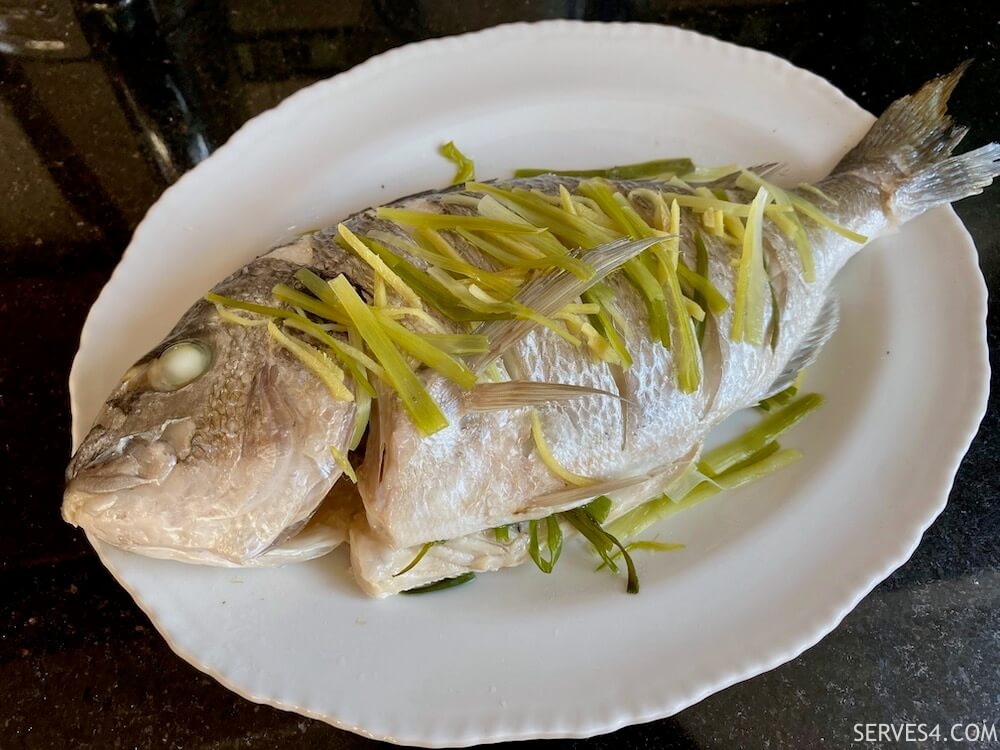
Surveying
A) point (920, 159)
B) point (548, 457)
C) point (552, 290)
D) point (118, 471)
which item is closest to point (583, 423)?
point (548, 457)

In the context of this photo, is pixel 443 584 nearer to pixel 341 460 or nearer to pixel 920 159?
pixel 341 460

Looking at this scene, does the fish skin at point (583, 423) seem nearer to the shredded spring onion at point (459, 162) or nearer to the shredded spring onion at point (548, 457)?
the shredded spring onion at point (548, 457)

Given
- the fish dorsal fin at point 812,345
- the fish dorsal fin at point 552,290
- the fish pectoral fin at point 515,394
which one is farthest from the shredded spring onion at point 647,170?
the fish pectoral fin at point 515,394

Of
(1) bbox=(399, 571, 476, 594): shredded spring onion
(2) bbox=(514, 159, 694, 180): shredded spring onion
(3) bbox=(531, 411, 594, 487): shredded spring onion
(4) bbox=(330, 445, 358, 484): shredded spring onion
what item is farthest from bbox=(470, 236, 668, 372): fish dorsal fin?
(2) bbox=(514, 159, 694, 180): shredded spring onion

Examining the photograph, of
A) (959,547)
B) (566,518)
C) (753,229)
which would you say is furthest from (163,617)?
(959,547)

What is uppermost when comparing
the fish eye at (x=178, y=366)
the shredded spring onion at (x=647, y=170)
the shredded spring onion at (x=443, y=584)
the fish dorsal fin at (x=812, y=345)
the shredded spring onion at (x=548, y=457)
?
the fish eye at (x=178, y=366)

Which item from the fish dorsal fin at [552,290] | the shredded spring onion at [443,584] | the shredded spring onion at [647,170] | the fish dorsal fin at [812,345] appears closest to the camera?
the fish dorsal fin at [552,290]

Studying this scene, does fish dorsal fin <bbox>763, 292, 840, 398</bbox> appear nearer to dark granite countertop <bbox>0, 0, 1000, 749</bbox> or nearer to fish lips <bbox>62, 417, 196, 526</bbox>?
dark granite countertop <bbox>0, 0, 1000, 749</bbox>
